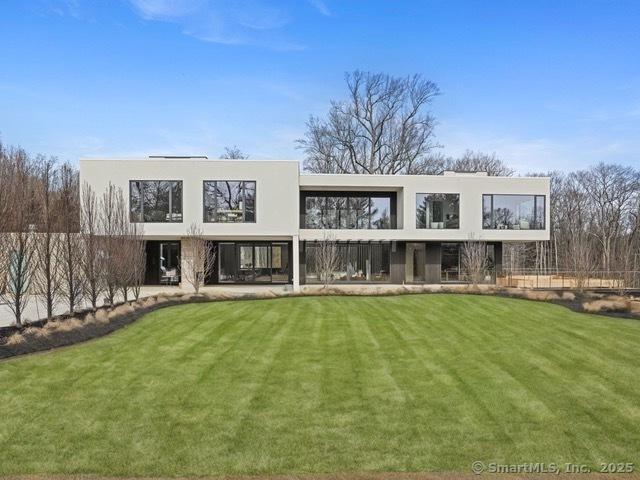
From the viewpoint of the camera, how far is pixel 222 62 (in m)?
15.1

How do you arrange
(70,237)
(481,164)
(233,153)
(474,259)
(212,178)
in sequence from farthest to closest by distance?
(233,153)
(481,164)
(212,178)
(474,259)
(70,237)

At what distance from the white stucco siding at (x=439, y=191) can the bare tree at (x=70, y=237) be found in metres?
14.4

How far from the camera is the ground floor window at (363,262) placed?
2754cm

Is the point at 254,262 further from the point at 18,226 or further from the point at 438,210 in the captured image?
the point at 18,226

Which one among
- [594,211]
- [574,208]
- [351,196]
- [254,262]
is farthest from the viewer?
[574,208]

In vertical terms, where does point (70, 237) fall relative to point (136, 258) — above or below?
above

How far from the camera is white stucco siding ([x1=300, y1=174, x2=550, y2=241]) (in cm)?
2600

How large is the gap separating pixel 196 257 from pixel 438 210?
45.7 ft

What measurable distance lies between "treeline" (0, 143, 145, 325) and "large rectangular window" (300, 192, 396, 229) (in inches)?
557

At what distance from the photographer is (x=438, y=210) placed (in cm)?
2683

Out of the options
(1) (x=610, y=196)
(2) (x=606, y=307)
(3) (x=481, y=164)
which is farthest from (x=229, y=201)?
(1) (x=610, y=196)

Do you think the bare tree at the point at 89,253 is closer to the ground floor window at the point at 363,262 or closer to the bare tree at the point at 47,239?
the bare tree at the point at 47,239

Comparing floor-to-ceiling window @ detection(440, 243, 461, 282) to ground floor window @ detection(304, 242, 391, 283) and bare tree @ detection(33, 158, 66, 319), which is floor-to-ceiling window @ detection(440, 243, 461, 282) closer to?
ground floor window @ detection(304, 242, 391, 283)

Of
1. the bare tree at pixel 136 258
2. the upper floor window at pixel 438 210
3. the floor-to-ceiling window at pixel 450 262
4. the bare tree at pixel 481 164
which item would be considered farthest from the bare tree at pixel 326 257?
the bare tree at pixel 481 164
